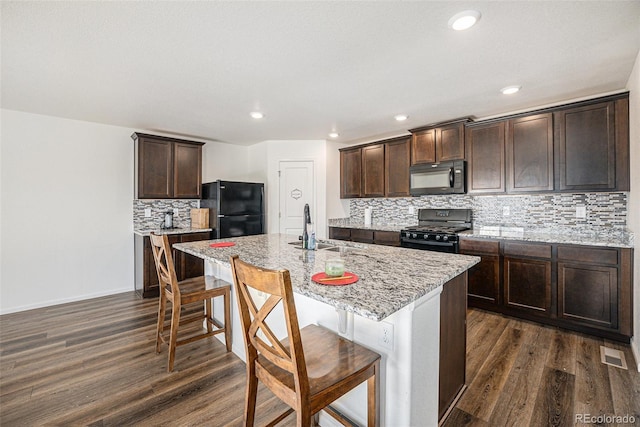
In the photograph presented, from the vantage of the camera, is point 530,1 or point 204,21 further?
point 204,21

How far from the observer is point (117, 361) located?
7.60ft

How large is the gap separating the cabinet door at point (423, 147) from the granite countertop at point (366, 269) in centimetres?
216

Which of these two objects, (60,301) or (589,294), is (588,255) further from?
(60,301)

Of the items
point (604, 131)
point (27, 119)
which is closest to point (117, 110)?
point (27, 119)

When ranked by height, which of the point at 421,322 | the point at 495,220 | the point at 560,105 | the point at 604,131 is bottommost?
the point at 421,322

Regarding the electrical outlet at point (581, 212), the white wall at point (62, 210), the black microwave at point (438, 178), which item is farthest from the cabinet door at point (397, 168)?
the white wall at point (62, 210)

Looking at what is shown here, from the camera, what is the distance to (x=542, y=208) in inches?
133

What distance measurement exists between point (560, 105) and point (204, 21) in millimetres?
3425

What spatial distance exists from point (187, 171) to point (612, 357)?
17.0 ft

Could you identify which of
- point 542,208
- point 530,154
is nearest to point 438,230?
point 542,208

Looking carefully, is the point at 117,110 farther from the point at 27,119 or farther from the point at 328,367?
the point at 328,367

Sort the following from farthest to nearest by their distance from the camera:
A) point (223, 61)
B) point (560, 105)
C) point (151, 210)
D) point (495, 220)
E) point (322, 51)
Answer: point (151, 210), point (495, 220), point (560, 105), point (223, 61), point (322, 51)

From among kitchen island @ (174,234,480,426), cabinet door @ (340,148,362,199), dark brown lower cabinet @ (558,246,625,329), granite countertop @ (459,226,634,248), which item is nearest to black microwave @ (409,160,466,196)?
→ granite countertop @ (459,226,634,248)

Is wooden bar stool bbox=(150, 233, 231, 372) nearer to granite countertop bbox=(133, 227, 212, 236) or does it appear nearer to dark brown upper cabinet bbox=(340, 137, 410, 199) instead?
granite countertop bbox=(133, 227, 212, 236)
